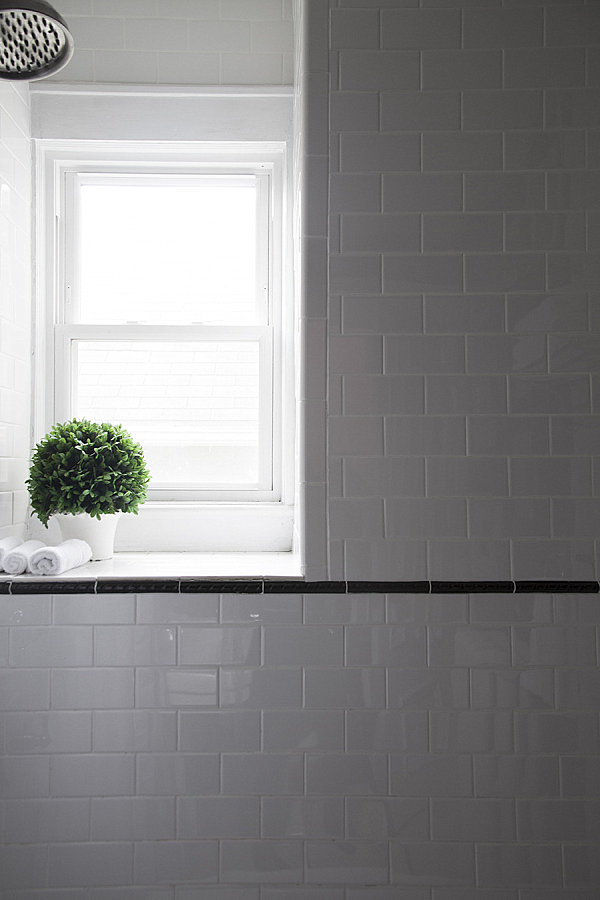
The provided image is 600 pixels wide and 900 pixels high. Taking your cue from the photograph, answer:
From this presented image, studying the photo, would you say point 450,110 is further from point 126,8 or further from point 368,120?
point 126,8

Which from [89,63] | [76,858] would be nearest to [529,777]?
[76,858]

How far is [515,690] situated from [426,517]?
1.47ft

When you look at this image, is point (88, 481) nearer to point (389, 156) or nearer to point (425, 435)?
point (425, 435)

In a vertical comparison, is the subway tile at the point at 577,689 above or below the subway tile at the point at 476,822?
above

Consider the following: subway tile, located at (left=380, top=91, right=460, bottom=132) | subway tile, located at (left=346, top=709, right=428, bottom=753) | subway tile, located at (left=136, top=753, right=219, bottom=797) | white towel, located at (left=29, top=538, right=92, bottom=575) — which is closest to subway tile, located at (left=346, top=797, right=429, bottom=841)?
subway tile, located at (left=346, top=709, right=428, bottom=753)

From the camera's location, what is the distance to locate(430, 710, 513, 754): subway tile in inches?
A: 67.8

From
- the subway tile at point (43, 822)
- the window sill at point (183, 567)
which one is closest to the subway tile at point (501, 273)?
the window sill at point (183, 567)

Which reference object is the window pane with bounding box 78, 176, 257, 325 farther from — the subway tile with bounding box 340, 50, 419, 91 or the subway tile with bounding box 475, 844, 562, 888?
the subway tile with bounding box 475, 844, 562, 888

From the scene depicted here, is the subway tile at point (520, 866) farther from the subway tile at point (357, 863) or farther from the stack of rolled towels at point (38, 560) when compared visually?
the stack of rolled towels at point (38, 560)

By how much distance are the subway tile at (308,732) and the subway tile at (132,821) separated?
28cm

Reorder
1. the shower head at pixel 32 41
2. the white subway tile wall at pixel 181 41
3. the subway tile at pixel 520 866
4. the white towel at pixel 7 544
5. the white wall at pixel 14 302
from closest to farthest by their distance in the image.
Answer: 1. the shower head at pixel 32 41
2. the subway tile at pixel 520 866
3. the white towel at pixel 7 544
4. the white wall at pixel 14 302
5. the white subway tile wall at pixel 181 41

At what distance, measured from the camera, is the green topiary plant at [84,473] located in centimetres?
196

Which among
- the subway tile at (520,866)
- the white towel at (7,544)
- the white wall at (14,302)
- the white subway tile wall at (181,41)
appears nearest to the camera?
the subway tile at (520,866)

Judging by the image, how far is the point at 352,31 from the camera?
1751mm
